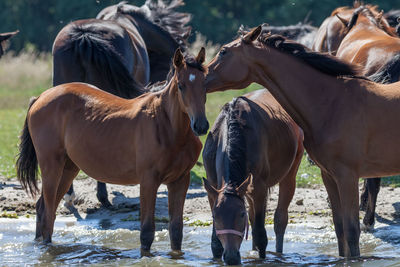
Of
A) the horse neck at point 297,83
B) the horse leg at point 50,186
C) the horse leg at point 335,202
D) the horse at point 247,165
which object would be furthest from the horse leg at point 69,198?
the horse leg at point 335,202

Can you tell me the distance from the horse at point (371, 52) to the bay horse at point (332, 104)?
0.38 m

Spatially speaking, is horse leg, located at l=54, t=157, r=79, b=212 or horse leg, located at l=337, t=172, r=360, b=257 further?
horse leg, located at l=54, t=157, r=79, b=212

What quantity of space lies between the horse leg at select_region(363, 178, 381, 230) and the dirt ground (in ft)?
1.06

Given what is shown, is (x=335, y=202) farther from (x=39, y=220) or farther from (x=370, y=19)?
(x=370, y=19)

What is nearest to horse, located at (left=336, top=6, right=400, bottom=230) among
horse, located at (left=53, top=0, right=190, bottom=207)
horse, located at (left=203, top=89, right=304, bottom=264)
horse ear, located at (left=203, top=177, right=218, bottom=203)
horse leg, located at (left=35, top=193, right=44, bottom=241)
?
horse, located at (left=203, top=89, right=304, bottom=264)

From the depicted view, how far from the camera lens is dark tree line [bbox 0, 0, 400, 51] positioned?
2962cm

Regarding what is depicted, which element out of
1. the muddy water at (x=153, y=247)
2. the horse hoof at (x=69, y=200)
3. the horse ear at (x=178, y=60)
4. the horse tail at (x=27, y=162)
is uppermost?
the horse ear at (x=178, y=60)

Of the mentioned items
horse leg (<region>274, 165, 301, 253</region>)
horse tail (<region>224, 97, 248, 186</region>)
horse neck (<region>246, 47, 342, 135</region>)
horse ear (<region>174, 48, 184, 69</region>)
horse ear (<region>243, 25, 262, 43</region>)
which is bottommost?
horse leg (<region>274, 165, 301, 253</region>)

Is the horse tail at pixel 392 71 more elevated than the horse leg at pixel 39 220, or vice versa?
the horse tail at pixel 392 71

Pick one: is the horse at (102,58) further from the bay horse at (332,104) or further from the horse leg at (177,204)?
the bay horse at (332,104)

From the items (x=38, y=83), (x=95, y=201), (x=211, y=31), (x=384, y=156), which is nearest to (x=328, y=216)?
(x=384, y=156)

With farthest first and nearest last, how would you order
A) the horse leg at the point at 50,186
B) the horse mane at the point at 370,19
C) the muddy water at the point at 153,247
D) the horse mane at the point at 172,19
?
1. the horse mane at the point at 172,19
2. the horse mane at the point at 370,19
3. the horse leg at the point at 50,186
4. the muddy water at the point at 153,247

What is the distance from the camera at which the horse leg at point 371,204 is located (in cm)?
765

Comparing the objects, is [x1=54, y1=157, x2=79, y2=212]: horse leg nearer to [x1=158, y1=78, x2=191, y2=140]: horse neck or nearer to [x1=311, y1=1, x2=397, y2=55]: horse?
[x1=158, y1=78, x2=191, y2=140]: horse neck
